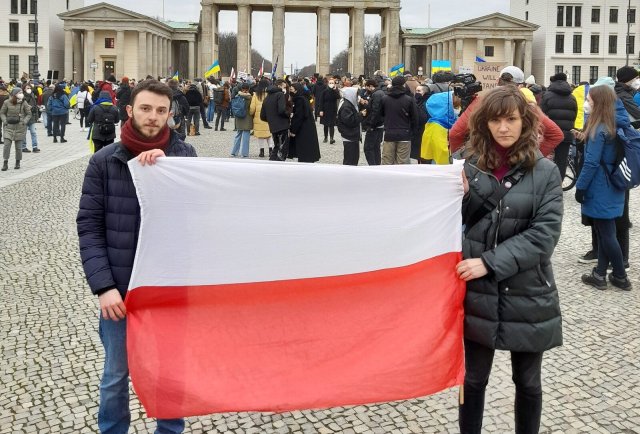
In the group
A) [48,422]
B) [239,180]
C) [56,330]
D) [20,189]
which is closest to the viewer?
[239,180]

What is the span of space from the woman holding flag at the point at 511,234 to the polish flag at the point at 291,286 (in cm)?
10

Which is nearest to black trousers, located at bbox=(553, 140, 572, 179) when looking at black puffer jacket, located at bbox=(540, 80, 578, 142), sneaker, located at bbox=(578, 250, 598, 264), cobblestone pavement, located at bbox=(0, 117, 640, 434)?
black puffer jacket, located at bbox=(540, 80, 578, 142)

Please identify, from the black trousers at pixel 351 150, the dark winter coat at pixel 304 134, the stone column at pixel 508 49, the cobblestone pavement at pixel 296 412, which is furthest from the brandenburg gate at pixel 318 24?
the cobblestone pavement at pixel 296 412

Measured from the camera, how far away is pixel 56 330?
554cm

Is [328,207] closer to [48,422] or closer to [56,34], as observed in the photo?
[48,422]

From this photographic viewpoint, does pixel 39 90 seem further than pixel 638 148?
Yes

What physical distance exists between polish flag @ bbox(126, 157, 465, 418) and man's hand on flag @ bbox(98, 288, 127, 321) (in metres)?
0.03

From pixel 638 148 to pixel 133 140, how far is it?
5.07 meters

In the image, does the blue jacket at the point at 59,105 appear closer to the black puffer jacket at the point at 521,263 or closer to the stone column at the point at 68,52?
the black puffer jacket at the point at 521,263

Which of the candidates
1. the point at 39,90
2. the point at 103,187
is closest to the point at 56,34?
the point at 39,90

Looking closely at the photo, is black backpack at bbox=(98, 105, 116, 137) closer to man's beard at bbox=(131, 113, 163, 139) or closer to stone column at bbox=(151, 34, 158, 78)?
man's beard at bbox=(131, 113, 163, 139)

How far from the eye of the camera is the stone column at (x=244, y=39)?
64125 mm

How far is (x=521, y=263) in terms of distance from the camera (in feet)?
10.2

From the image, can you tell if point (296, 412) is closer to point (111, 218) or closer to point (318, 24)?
point (111, 218)
